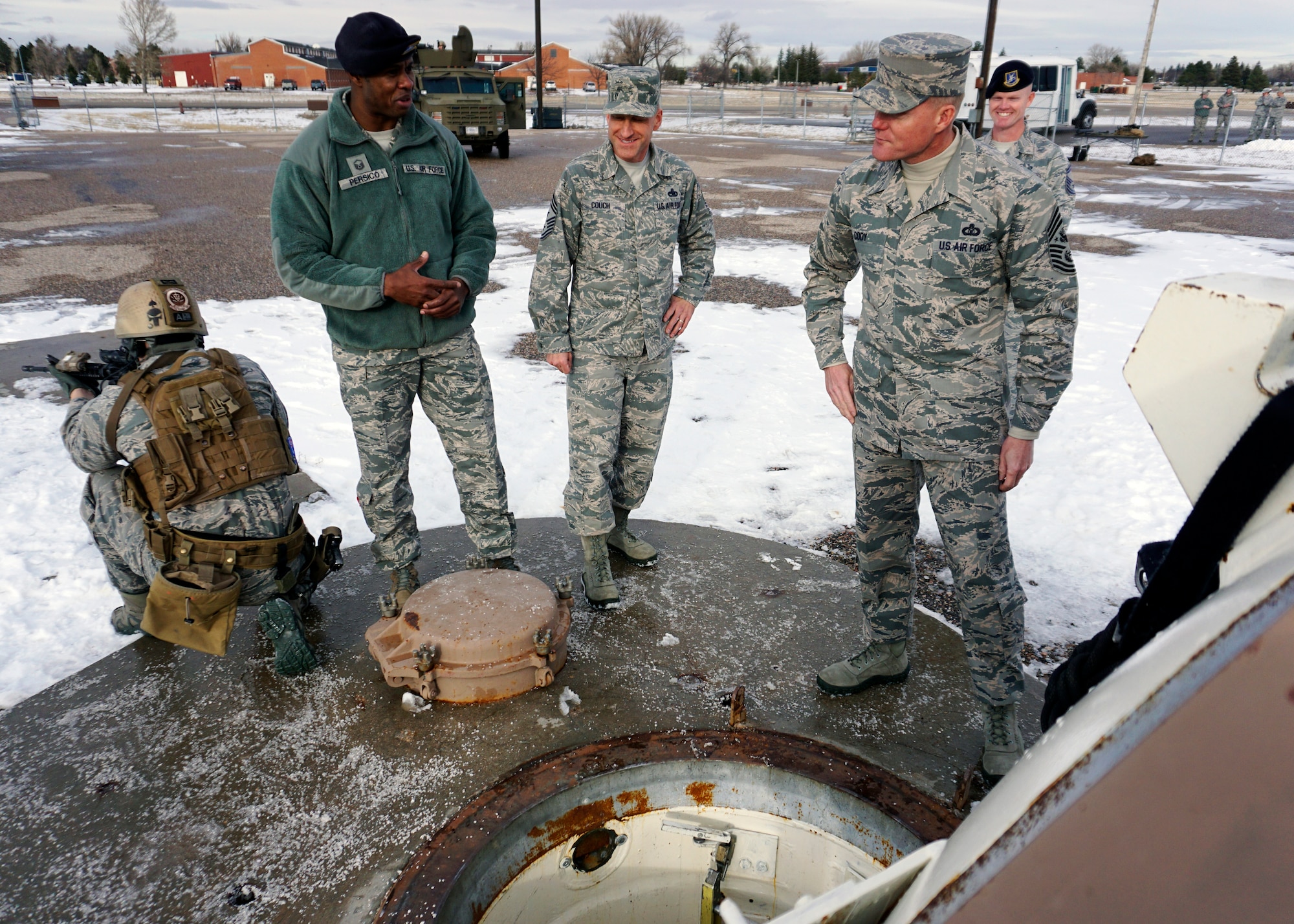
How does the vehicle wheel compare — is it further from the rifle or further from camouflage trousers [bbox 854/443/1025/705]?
the rifle

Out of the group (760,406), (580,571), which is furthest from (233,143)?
(580,571)

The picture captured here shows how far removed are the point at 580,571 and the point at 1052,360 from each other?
179 cm

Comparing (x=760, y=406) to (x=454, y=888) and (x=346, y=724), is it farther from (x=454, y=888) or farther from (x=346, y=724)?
(x=454, y=888)

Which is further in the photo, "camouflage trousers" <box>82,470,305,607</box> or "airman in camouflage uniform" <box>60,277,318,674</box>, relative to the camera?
"camouflage trousers" <box>82,470,305,607</box>

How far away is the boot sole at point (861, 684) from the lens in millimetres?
2471

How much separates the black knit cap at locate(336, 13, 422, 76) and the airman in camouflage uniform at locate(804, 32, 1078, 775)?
138 centimetres

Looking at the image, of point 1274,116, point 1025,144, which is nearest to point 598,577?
point 1025,144

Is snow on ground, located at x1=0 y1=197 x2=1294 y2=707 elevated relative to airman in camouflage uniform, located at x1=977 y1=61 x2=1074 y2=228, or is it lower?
lower

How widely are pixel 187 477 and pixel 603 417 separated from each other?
1.30 meters

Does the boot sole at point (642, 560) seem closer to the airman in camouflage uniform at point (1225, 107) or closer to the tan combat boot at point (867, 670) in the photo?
the tan combat boot at point (867, 670)

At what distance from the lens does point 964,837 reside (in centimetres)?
88

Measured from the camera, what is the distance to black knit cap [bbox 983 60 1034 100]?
14.4 feet

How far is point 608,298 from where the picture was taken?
294 cm

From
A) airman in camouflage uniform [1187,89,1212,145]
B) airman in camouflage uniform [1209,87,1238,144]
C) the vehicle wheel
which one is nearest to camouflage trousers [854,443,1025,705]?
airman in camouflage uniform [1209,87,1238,144]
